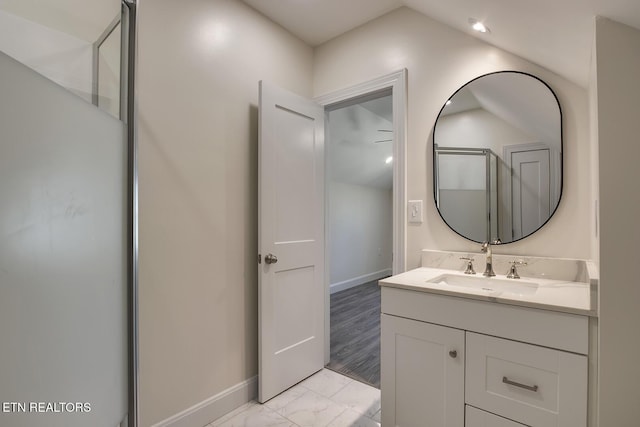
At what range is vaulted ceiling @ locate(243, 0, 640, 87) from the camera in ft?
3.54

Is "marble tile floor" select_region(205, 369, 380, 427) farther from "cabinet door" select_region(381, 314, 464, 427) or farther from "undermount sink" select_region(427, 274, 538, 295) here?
"undermount sink" select_region(427, 274, 538, 295)

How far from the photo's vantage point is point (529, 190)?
64.5 inches

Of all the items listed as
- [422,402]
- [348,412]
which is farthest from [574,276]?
[348,412]

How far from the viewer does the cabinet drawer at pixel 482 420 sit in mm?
1200

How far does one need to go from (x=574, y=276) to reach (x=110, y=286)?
1.91 m

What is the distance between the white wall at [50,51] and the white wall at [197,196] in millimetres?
496

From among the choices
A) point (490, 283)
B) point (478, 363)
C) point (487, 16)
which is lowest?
point (478, 363)

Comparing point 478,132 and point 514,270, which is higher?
point 478,132

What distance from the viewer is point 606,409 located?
103cm

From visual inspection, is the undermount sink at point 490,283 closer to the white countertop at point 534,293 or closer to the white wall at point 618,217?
the white countertop at point 534,293

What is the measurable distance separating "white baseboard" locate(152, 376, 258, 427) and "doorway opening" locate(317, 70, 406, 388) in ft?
2.31

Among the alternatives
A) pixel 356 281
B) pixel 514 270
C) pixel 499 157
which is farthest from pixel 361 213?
pixel 514 270

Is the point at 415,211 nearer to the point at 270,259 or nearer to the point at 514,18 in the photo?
the point at 270,259

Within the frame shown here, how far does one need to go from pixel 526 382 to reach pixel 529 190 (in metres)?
0.95
